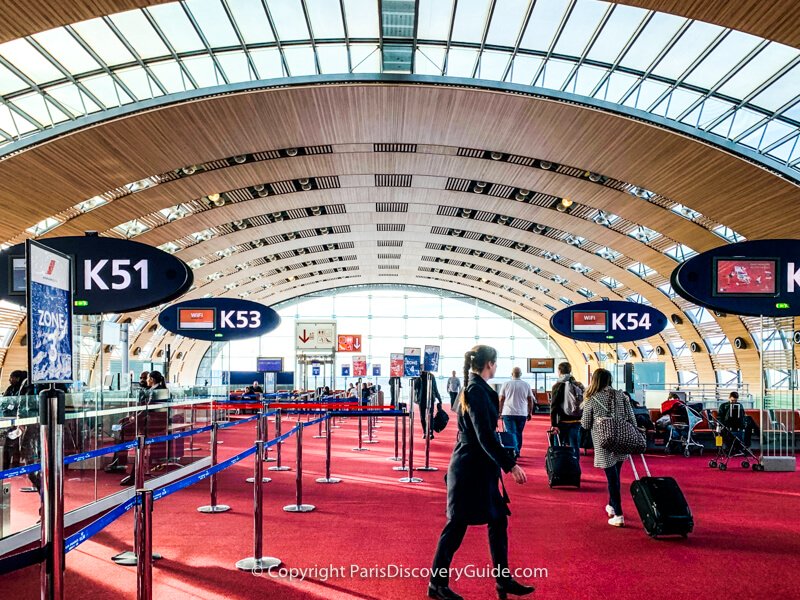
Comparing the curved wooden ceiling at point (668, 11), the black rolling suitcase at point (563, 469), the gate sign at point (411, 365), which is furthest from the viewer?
the gate sign at point (411, 365)

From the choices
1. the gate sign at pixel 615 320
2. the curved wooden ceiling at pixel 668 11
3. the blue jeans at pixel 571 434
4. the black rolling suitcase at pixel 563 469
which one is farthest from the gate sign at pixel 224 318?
the gate sign at pixel 615 320

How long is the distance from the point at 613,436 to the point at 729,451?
7.22 metres

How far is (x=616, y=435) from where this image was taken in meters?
7.67

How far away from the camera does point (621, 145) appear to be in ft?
73.4

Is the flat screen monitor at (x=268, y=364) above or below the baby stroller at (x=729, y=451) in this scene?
above

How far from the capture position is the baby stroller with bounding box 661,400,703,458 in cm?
1514

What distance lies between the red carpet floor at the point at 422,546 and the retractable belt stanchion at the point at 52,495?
7.30ft

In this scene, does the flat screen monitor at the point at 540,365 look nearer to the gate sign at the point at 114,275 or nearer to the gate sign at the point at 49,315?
the gate sign at the point at 114,275

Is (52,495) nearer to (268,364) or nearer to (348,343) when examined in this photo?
(348,343)

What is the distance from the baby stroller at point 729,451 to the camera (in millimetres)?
13175

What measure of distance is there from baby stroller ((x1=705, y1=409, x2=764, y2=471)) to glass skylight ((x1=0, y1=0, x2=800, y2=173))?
31.4ft

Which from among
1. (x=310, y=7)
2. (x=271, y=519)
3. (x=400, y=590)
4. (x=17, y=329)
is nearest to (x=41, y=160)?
(x=310, y=7)

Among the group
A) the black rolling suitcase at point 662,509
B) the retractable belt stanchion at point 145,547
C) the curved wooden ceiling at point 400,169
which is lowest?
the black rolling suitcase at point 662,509

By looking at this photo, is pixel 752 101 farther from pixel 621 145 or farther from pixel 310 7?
pixel 310 7
